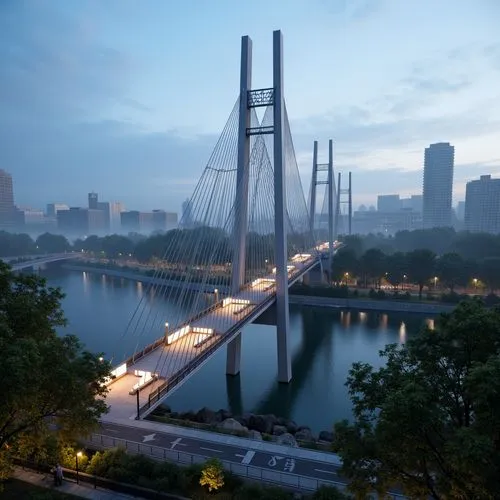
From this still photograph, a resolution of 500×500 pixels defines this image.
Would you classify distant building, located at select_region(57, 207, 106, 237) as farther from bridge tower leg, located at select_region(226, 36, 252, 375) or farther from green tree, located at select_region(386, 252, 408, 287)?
bridge tower leg, located at select_region(226, 36, 252, 375)

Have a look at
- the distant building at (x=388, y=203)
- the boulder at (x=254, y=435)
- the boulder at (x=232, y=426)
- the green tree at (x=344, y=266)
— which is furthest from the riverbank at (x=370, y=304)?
the distant building at (x=388, y=203)

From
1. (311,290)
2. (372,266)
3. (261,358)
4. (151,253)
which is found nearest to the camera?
(261,358)

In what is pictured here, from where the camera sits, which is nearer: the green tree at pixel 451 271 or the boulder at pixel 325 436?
the boulder at pixel 325 436

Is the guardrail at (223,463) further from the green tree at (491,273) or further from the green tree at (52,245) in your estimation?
the green tree at (52,245)

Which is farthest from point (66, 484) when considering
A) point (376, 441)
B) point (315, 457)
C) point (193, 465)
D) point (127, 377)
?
point (376, 441)

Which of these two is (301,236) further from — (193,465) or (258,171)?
(193,465)

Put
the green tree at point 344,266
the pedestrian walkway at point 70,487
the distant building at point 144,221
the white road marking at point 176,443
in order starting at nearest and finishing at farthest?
the pedestrian walkway at point 70,487
the white road marking at point 176,443
the green tree at point 344,266
the distant building at point 144,221
